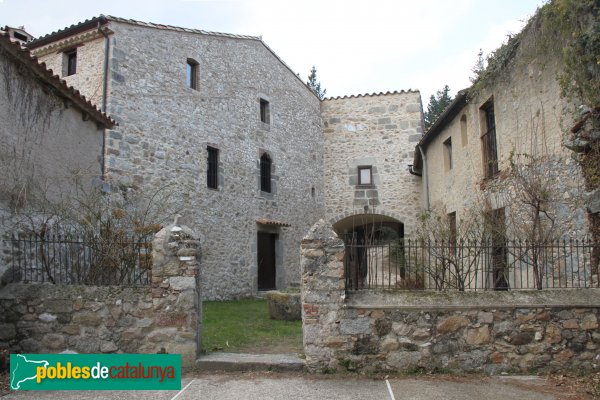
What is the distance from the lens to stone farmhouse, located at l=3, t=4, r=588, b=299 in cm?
812

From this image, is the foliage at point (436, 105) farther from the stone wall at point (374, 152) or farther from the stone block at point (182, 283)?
the stone block at point (182, 283)

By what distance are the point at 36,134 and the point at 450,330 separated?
6202 millimetres

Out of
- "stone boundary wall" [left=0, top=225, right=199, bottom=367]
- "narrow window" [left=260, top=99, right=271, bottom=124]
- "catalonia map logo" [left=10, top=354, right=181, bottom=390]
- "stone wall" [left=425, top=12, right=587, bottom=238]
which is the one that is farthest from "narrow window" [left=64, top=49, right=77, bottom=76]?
"stone wall" [left=425, top=12, right=587, bottom=238]

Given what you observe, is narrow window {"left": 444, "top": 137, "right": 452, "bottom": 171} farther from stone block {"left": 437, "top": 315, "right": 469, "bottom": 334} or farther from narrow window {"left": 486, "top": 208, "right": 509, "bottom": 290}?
stone block {"left": 437, "top": 315, "right": 469, "bottom": 334}

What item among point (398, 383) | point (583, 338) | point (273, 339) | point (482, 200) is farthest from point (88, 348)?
point (482, 200)

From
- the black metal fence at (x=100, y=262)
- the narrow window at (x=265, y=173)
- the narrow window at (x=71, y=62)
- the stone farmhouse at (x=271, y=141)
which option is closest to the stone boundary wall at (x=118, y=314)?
the black metal fence at (x=100, y=262)

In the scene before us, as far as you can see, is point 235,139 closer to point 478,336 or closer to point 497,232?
point 497,232

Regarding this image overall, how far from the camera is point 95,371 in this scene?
16.5ft

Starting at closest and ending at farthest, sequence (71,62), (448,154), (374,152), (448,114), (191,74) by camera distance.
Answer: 1. (448,114)
2. (71,62)
3. (448,154)
4. (191,74)
5. (374,152)

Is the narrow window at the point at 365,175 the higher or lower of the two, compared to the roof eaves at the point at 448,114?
lower

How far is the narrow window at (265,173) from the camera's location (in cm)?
1498

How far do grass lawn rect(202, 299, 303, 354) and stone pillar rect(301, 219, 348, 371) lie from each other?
904mm

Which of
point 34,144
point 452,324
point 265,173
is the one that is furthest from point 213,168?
point 452,324

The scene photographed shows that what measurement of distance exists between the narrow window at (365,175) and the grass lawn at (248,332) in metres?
8.74
